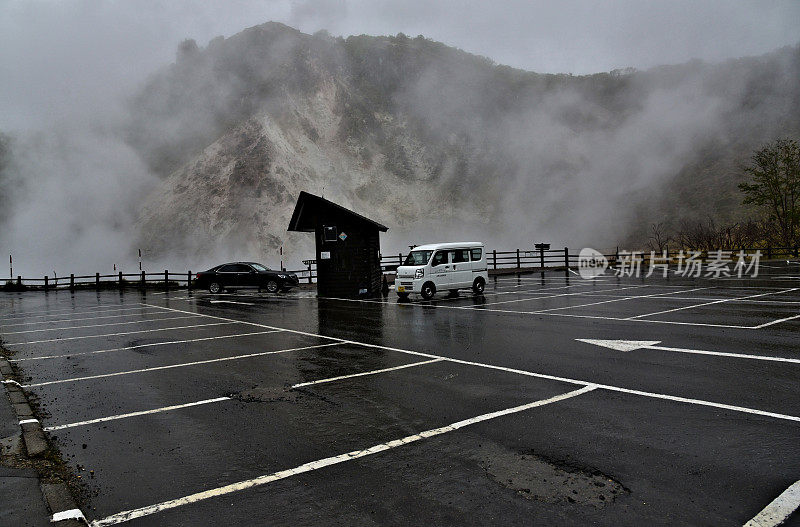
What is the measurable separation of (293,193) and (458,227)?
26418 mm

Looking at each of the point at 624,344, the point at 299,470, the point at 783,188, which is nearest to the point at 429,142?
the point at 783,188

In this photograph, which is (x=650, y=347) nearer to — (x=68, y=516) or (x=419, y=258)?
(x=68, y=516)

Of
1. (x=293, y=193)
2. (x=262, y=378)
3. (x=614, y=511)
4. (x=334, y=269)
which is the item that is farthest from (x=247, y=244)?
(x=614, y=511)

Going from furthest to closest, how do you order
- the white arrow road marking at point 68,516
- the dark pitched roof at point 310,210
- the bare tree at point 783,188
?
the bare tree at point 783,188 → the dark pitched roof at point 310,210 → the white arrow road marking at point 68,516

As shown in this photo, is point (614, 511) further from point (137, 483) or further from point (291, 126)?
point (291, 126)

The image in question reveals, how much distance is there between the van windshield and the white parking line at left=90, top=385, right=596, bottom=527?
1369 centimetres

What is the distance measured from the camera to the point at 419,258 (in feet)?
65.3

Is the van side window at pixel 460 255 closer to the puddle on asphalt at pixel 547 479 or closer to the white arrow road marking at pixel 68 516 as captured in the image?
the puddle on asphalt at pixel 547 479

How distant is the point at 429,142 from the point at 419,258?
71.8 meters

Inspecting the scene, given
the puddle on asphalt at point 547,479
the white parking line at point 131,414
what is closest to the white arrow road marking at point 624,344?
the puddle on asphalt at point 547,479

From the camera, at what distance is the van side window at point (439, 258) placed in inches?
778

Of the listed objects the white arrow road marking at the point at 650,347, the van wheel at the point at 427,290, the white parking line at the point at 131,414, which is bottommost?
the white parking line at the point at 131,414

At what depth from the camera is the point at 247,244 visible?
63719 mm

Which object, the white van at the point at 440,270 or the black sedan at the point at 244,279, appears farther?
the black sedan at the point at 244,279
